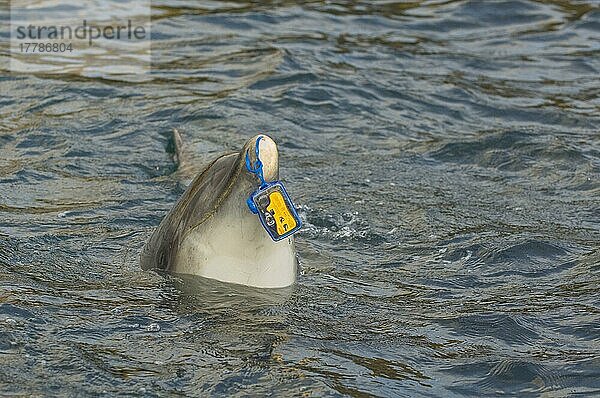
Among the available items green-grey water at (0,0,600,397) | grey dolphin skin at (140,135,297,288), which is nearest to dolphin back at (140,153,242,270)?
grey dolphin skin at (140,135,297,288)

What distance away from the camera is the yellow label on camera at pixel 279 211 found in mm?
4609

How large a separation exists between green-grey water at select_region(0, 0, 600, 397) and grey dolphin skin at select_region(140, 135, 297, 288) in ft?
0.29

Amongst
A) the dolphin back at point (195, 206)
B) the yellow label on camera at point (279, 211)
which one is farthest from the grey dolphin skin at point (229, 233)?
the yellow label on camera at point (279, 211)

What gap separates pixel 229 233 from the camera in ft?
16.0

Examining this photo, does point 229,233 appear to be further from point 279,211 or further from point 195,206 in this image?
point 279,211

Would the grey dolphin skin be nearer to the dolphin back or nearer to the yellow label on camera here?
the dolphin back

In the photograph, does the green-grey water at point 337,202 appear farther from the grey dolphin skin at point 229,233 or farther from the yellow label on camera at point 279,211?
the yellow label on camera at point 279,211

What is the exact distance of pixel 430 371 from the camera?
14.8 ft

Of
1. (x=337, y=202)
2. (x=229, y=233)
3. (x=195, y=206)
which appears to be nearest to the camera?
(x=229, y=233)

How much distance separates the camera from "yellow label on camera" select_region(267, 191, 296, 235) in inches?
181

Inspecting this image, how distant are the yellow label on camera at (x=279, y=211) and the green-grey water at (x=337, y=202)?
1.45ft

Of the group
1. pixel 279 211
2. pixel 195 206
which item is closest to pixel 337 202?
pixel 195 206

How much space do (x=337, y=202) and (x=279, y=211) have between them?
2.52 meters

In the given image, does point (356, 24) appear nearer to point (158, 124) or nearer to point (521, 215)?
point (158, 124)
